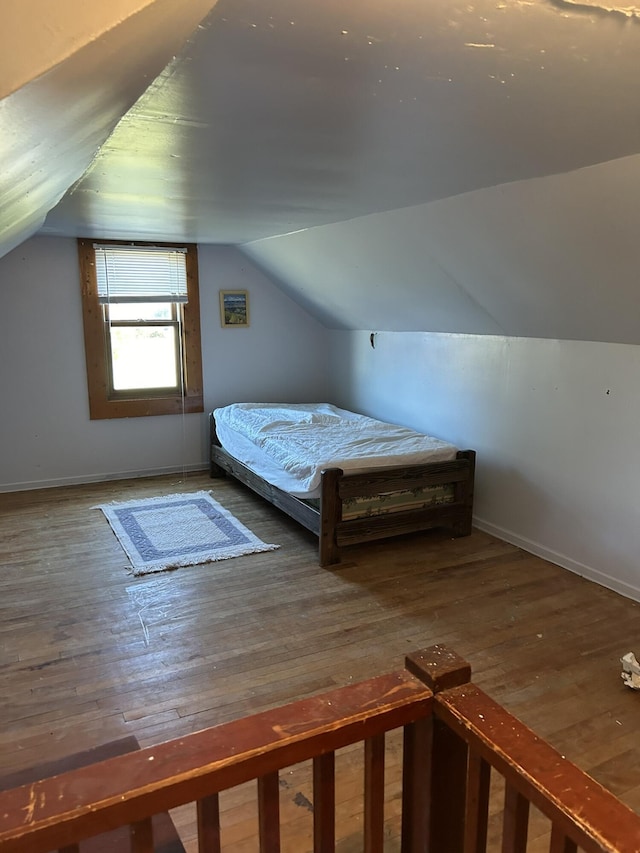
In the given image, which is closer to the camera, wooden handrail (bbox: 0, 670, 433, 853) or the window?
wooden handrail (bbox: 0, 670, 433, 853)

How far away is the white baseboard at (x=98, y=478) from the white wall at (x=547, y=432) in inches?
83.0

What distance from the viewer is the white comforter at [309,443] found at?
3709 mm

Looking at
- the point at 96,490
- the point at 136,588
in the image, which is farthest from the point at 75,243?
the point at 136,588

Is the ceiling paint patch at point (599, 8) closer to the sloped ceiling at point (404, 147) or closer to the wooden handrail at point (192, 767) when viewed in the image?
the sloped ceiling at point (404, 147)

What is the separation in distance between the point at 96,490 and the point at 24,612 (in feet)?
6.82

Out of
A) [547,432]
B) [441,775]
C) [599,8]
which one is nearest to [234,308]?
[547,432]

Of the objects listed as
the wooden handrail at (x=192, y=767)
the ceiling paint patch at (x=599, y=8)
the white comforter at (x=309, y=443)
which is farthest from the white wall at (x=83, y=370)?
the wooden handrail at (x=192, y=767)

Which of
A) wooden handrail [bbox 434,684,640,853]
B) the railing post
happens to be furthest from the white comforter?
wooden handrail [bbox 434,684,640,853]

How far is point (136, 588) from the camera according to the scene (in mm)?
3299

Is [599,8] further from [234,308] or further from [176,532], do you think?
[234,308]

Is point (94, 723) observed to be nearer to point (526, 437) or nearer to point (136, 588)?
point (136, 588)

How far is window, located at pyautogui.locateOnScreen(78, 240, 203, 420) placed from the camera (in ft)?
16.7

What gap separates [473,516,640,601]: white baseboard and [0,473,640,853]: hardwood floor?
0.18 ft

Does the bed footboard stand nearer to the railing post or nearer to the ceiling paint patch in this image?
the railing post
